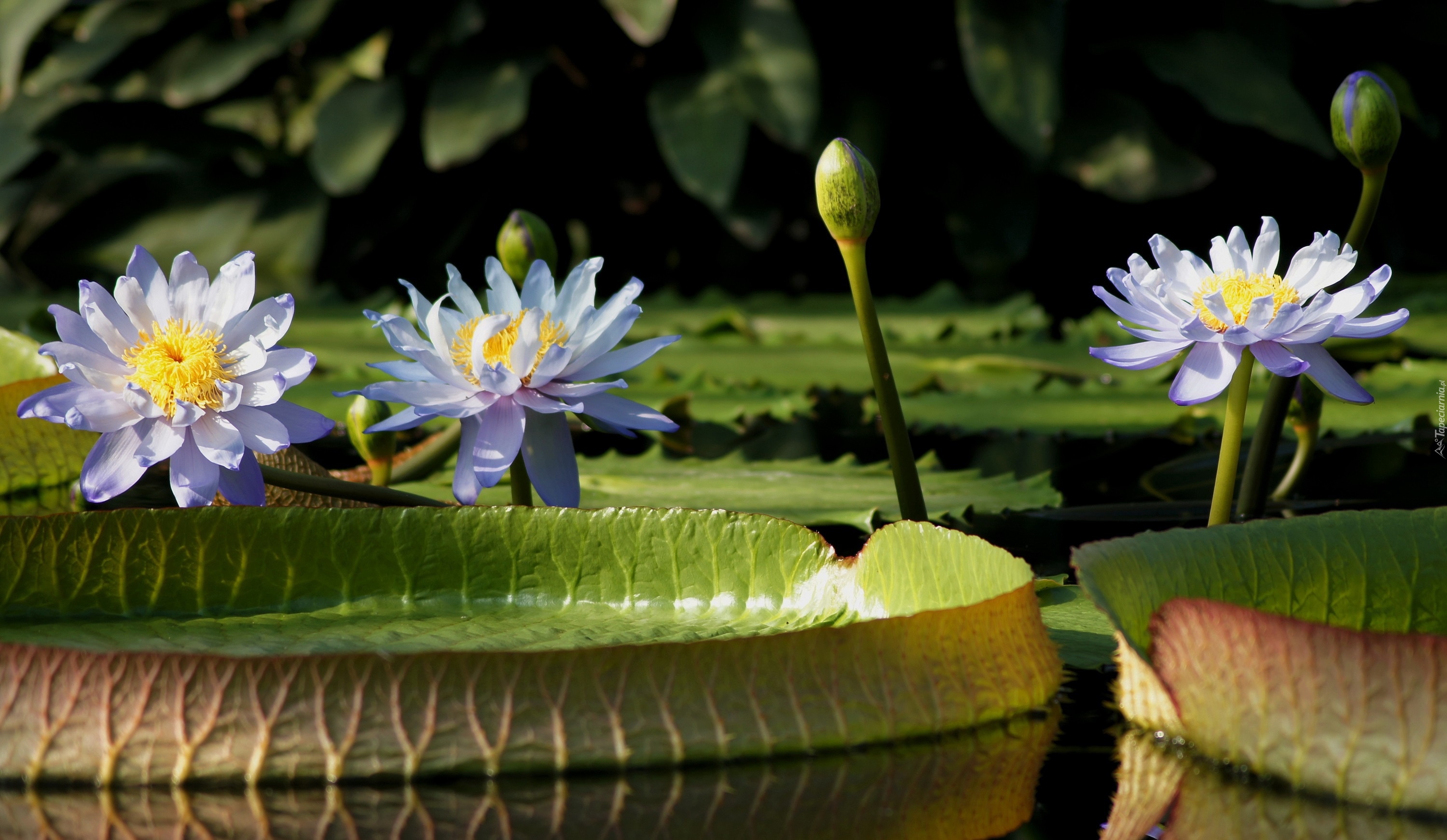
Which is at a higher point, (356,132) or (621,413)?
(356,132)

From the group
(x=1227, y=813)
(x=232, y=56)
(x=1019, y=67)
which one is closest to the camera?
(x=1227, y=813)

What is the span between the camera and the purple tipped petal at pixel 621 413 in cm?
59

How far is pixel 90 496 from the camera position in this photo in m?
0.54

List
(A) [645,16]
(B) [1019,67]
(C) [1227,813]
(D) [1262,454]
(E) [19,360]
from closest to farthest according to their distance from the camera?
(C) [1227,813] → (D) [1262,454] → (E) [19,360] → (A) [645,16] → (B) [1019,67]

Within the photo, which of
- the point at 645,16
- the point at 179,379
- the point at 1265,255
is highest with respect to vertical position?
the point at 645,16

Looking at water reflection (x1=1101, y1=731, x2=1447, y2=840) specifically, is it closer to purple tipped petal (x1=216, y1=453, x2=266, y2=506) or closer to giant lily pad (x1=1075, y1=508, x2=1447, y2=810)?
giant lily pad (x1=1075, y1=508, x2=1447, y2=810)

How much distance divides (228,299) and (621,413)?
187 millimetres

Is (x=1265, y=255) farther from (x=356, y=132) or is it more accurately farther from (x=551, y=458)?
(x=356, y=132)

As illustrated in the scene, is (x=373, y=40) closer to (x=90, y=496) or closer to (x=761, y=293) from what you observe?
(x=761, y=293)

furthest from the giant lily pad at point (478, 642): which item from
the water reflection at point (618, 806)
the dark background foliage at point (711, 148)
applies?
the dark background foliage at point (711, 148)

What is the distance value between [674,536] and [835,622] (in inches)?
3.5

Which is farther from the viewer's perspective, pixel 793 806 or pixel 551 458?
pixel 551 458

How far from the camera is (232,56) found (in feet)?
9.38

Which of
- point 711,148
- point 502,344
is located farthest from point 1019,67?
point 502,344
